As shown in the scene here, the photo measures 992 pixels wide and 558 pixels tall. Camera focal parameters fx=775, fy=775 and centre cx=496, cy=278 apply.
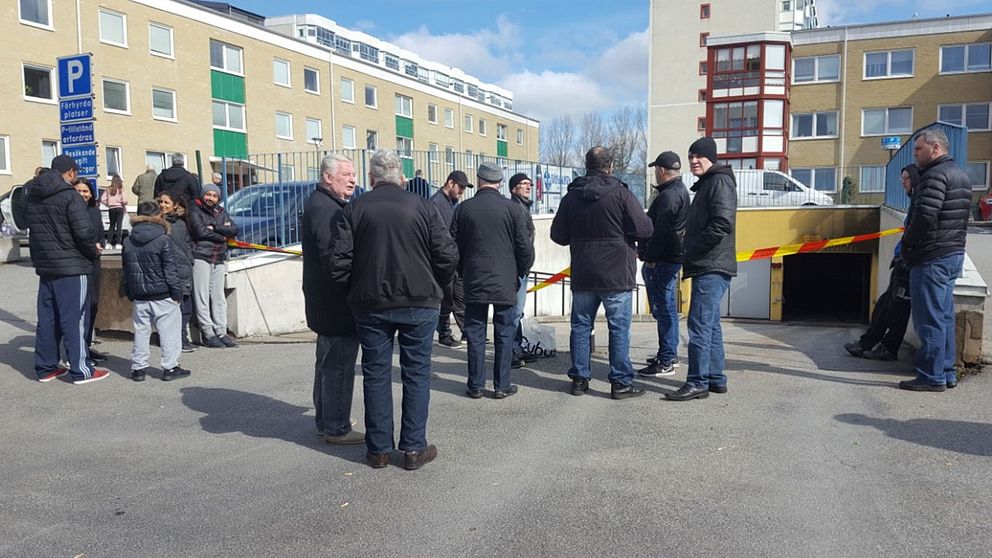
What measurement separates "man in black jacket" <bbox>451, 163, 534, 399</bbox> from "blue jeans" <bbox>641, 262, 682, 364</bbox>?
1439 mm

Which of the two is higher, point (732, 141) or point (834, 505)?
point (732, 141)

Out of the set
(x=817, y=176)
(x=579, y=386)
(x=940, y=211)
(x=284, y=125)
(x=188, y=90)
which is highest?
(x=188, y=90)

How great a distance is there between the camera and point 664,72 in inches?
2085

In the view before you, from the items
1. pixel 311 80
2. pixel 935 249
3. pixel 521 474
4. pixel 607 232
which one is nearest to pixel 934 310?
pixel 935 249

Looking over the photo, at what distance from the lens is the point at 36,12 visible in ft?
92.1

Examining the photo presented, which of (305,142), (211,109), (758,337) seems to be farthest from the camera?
(305,142)

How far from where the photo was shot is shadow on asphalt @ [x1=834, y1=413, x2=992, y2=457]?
487 cm

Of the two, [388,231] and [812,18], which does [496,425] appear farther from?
[812,18]

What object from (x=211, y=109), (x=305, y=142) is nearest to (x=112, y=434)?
(x=211, y=109)

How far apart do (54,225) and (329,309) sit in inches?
136

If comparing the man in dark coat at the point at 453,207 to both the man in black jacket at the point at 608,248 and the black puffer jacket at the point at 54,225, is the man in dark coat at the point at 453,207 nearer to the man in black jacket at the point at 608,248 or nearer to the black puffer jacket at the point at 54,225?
the man in black jacket at the point at 608,248

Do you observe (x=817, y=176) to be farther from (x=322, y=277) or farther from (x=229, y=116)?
(x=322, y=277)

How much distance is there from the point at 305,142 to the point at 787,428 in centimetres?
3858

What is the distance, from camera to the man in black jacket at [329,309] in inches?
191
